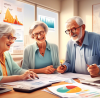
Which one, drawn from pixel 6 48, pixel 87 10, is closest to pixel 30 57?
pixel 6 48

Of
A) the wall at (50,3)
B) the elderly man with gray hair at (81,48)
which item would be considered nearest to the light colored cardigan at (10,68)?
the elderly man with gray hair at (81,48)

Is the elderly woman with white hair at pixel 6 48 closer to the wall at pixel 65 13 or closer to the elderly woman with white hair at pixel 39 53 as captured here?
the elderly woman with white hair at pixel 39 53

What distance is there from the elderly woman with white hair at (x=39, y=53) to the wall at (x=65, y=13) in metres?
2.48

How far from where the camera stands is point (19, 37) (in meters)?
3.36

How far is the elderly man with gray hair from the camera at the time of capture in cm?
181

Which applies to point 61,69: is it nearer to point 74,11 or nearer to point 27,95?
point 27,95

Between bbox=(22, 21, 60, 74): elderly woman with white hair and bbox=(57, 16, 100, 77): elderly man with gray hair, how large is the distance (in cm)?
26

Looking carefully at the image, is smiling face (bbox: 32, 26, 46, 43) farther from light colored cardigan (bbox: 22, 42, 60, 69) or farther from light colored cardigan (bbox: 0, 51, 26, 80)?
light colored cardigan (bbox: 0, 51, 26, 80)

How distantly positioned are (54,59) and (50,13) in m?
2.67

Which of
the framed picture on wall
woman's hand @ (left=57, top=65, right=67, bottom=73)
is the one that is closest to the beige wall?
the framed picture on wall

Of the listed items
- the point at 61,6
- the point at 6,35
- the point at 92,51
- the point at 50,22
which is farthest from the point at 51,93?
the point at 61,6

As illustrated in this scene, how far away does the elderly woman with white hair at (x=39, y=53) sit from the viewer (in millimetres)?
1929

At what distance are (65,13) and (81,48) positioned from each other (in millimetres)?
2851

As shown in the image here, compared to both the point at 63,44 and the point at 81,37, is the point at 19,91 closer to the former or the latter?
the point at 81,37
